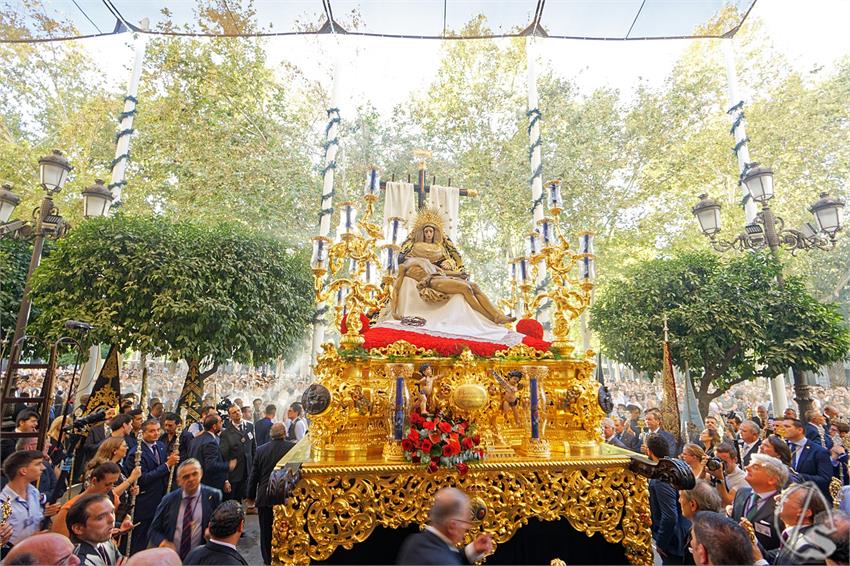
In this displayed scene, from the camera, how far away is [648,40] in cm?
1213

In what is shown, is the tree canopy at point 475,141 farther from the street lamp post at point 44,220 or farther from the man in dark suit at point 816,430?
the man in dark suit at point 816,430

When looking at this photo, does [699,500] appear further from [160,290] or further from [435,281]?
[160,290]

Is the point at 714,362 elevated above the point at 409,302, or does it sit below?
below

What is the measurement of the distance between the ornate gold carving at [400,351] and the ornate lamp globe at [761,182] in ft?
24.6

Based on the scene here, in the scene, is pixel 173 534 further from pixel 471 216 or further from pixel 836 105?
pixel 836 105

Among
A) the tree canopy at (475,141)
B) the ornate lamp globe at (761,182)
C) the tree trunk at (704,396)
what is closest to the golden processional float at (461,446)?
the ornate lamp globe at (761,182)

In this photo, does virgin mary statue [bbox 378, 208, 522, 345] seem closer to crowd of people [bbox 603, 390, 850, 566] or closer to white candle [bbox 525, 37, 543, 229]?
crowd of people [bbox 603, 390, 850, 566]

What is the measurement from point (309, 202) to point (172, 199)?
4555 millimetres

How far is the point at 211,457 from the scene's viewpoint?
5531mm

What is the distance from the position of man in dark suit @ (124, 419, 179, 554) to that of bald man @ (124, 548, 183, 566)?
8.60 ft

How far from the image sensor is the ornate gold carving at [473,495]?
3.79m

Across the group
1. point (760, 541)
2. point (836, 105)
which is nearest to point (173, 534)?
point (760, 541)

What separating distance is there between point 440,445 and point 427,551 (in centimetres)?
191

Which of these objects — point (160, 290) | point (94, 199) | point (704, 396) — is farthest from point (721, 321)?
point (94, 199)
